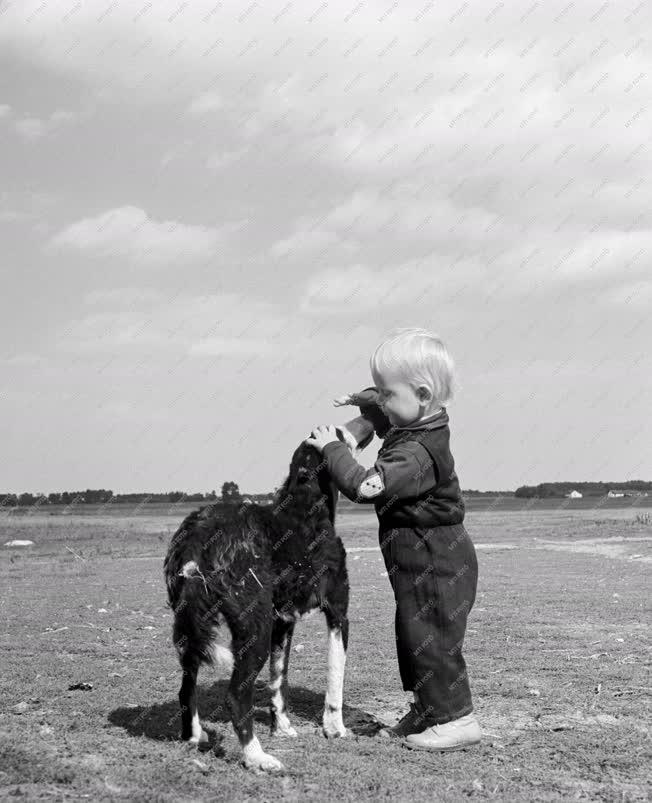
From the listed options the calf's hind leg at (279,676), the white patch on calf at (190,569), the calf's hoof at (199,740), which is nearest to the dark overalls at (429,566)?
the calf's hind leg at (279,676)

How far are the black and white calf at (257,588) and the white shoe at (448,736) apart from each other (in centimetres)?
58

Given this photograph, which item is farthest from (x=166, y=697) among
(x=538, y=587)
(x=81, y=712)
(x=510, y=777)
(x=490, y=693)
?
(x=538, y=587)

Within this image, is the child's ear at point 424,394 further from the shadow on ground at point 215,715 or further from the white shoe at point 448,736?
the shadow on ground at point 215,715

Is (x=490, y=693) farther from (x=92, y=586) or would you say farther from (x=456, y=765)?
(x=92, y=586)

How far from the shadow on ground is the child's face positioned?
2189mm

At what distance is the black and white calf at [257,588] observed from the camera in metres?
5.23

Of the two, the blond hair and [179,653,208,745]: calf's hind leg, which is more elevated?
the blond hair

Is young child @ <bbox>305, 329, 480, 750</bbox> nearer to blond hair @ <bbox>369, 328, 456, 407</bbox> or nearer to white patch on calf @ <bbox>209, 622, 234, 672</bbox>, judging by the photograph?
blond hair @ <bbox>369, 328, 456, 407</bbox>

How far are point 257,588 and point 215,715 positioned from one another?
165cm

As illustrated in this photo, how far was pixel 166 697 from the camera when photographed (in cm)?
692

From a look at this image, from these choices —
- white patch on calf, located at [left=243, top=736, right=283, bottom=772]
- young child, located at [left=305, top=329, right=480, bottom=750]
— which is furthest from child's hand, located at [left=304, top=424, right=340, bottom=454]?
white patch on calf, located at [left=243, top=736, right=283, bottom=772]

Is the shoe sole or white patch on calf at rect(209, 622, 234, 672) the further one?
the shoe sole

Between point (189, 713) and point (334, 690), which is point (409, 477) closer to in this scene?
point (334, 690)

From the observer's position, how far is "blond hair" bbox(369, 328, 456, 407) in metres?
5.44
